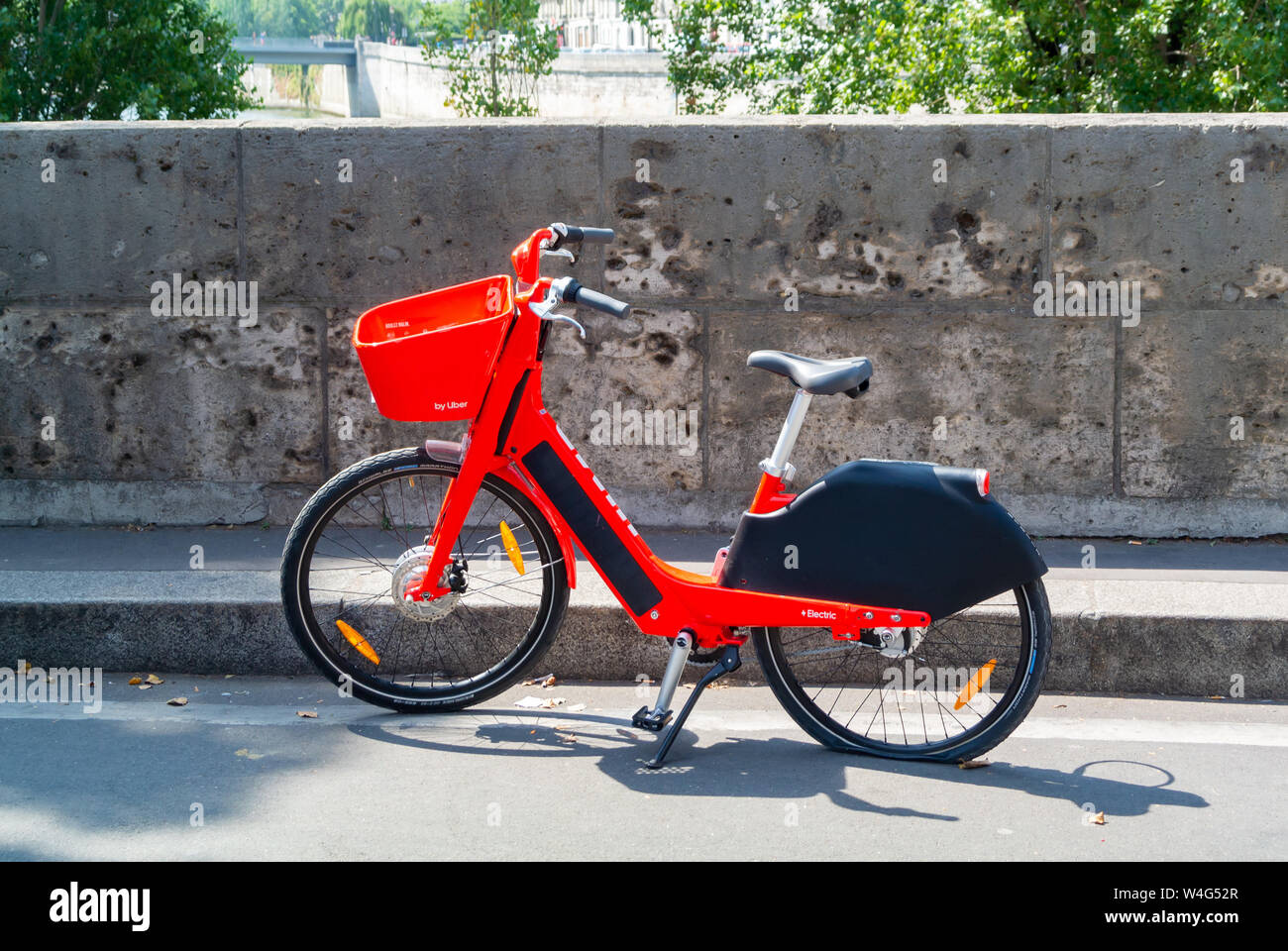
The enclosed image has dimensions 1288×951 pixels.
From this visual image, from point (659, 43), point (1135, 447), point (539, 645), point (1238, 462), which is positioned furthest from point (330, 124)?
point (659, 43)

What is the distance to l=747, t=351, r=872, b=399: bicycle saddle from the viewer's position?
363cm

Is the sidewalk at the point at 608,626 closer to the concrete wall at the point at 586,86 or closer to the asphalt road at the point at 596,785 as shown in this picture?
the asphalt road at the point at 596,785

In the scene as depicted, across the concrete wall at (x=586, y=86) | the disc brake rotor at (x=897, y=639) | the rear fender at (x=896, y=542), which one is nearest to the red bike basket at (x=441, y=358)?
the rear fender at (x=896, y=542)

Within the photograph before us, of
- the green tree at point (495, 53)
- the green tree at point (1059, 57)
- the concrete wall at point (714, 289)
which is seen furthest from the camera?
the green tree at point (495, 53)

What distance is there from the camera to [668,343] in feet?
17.9

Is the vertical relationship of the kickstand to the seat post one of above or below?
below

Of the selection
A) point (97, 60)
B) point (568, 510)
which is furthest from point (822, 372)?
point (97, 60)

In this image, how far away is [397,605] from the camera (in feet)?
13.3

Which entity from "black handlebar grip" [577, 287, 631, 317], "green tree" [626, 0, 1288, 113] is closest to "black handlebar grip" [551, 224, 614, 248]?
"black handlebar grip" [577, 287, 631, 317]

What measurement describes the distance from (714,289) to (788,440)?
1754 mm

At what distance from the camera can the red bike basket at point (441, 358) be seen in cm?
377

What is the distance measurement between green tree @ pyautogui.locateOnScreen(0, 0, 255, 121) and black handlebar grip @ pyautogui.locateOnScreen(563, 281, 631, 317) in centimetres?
1593

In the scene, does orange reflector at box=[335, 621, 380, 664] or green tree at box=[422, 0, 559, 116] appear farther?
green tree at box=[422, 0, 559, 116]

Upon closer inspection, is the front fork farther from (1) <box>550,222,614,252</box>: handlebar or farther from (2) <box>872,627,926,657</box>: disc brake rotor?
(2) <box>872,627,926,657</box>: disc brake rotor
